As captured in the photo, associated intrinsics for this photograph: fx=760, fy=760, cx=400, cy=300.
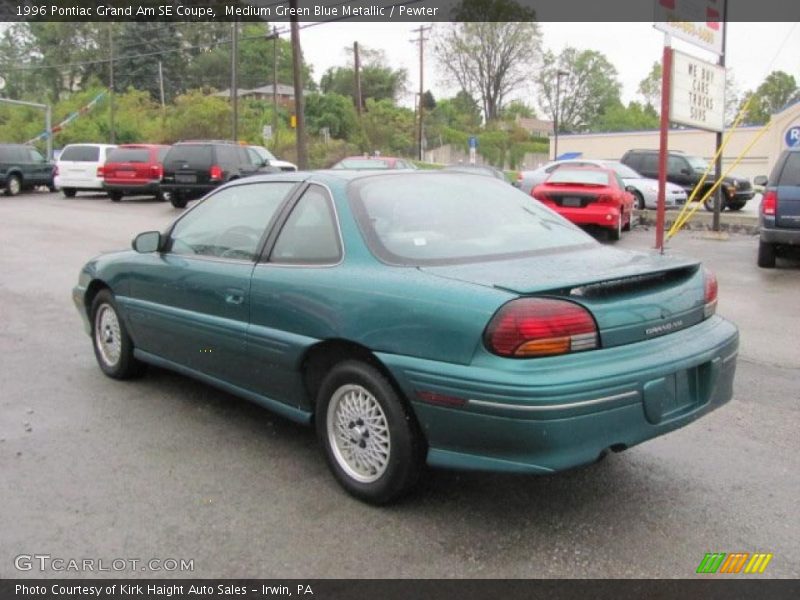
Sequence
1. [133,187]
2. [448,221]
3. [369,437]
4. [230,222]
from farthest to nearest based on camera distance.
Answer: [133,187]
[230,222]
[448,221]
[369,437]

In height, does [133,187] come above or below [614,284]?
above

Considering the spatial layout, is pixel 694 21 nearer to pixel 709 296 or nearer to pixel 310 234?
pixel 709 296

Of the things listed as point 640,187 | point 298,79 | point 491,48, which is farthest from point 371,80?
point 640,187

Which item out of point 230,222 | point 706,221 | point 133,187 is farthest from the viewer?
point 133,187

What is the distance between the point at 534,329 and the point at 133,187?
70.7 ft

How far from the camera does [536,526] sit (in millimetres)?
3305

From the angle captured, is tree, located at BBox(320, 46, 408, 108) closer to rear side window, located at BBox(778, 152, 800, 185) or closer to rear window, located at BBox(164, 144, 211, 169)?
rear window, located at BBox(164, 144, 211, 169)

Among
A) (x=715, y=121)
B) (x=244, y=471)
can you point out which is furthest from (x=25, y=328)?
(x=715, y=121)

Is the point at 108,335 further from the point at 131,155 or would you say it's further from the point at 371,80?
the point at 371,80

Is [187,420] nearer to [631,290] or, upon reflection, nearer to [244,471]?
[244,471]

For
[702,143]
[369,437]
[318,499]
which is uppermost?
[702,143]

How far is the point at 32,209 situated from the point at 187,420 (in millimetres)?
18525

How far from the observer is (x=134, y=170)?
73.4 feet

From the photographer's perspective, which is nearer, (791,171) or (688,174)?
(791,171)
